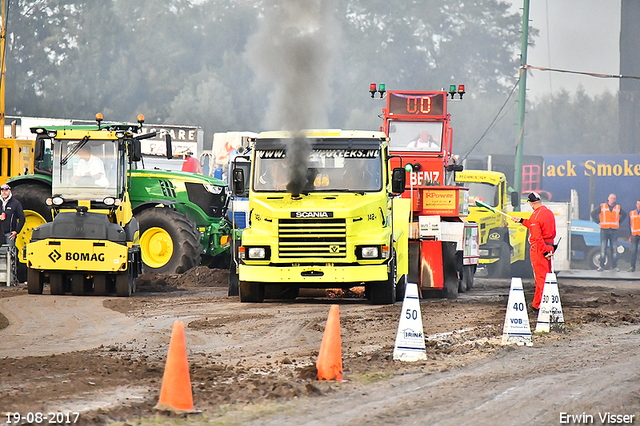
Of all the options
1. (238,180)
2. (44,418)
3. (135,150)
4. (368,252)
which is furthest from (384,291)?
(44,418)

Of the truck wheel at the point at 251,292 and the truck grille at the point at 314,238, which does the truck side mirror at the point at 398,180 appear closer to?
the truck grille at the point at 314,238

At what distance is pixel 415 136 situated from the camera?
22.0 metres

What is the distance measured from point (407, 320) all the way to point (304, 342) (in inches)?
81.8

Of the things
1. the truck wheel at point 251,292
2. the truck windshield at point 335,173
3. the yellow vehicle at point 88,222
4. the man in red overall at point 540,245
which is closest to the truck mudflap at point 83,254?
the yellow vehicle at point 88,222

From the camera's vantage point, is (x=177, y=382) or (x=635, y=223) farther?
(x=635, y=223)

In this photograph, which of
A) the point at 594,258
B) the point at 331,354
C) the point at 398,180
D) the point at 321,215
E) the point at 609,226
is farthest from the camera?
the point at 594,258

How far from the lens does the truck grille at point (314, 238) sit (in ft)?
47.3

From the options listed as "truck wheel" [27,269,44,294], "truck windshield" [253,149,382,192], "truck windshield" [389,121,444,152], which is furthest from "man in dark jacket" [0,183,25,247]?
"truck windshield" [389,121,444,152]

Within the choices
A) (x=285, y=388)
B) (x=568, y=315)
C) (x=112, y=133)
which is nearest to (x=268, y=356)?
(x=285, y=388)

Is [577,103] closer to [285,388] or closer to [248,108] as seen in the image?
[248,108]

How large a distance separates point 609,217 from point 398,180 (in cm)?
1573

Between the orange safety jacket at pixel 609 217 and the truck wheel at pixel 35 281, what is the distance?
58.7ft

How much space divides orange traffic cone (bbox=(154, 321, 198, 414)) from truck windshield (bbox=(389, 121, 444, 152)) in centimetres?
1511

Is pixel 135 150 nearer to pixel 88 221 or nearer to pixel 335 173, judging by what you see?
pixel 88 221
